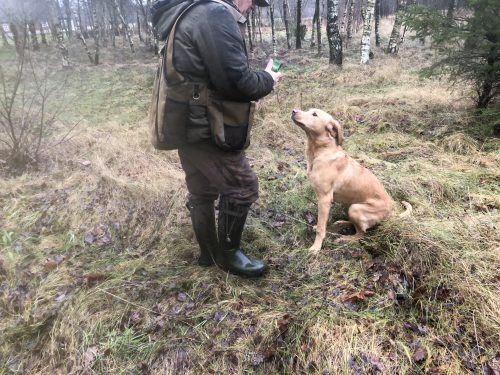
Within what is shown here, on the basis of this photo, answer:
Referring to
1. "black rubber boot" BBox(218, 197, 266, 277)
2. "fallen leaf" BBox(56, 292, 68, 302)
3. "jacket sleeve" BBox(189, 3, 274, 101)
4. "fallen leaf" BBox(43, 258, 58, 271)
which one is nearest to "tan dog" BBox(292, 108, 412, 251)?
"black rubber boot" BBox(218, 197, 266, 277)

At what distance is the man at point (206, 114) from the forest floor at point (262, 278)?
403 millimetres

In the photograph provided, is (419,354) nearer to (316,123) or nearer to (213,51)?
(316,123)

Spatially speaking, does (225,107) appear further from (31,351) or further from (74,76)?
(74,76)

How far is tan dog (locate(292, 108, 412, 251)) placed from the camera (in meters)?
3.30

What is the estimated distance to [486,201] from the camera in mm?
3842

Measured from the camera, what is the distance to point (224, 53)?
85.4 inches

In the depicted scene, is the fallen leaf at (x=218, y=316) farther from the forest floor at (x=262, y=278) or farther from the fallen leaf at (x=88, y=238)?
the fallen leaf at (x=88, y=238)

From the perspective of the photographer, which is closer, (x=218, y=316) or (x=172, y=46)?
(x=172, y=46)

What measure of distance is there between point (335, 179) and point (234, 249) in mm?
1183

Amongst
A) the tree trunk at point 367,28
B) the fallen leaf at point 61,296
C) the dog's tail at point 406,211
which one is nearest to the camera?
the fallen leaf at point 61,296

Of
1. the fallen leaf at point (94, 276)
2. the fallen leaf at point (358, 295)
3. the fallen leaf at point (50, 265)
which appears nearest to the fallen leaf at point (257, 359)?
the fallen leaf at point (358, 295)

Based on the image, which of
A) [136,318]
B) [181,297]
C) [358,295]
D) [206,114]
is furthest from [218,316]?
[206,114]

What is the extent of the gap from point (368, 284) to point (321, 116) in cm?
154

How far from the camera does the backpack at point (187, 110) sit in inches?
90.5
